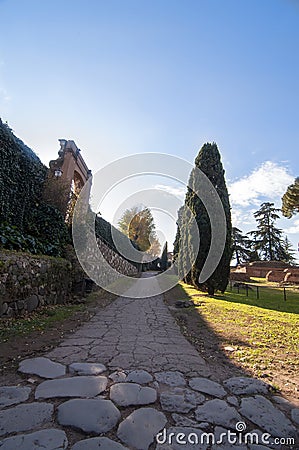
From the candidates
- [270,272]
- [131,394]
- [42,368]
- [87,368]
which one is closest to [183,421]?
[131,394]

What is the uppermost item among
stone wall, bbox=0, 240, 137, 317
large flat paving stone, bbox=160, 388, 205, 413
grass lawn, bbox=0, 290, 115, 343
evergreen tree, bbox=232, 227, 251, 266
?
evergreen tree, bbox=232, 227, 251, 266

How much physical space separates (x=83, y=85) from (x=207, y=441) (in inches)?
248

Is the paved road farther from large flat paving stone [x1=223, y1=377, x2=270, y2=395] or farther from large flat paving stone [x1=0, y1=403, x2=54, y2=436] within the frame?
large flat paving stone [x1=0, y1=403, x2=54, y2=436]

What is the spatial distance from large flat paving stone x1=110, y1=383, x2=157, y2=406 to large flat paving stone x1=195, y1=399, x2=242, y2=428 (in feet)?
1.03

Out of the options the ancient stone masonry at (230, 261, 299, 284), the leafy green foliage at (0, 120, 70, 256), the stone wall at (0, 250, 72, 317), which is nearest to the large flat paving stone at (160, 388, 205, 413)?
the stone wall at (0, 250, 72, 317)

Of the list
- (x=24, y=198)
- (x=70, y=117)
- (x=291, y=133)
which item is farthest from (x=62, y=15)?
(x=291, y=133)

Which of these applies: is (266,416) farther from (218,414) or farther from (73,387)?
(73,387)

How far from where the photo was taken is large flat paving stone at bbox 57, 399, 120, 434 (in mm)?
1232

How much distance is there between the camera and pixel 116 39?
4496 mm

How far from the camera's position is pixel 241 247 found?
33.3 m

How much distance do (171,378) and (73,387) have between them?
77cm

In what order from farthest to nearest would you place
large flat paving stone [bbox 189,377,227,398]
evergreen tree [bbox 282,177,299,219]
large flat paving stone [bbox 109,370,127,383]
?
evergreen tree [bbox 282,177,299,219] < large flat paving stone [bbox 109,370,127,383] < large flat paving stone [bbox 189,377,227,398]

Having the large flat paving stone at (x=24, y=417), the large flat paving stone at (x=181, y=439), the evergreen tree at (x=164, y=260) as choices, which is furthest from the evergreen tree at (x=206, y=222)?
the evergreen tree at (x=164, y=260)

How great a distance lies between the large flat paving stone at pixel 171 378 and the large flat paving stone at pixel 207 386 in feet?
0.26
